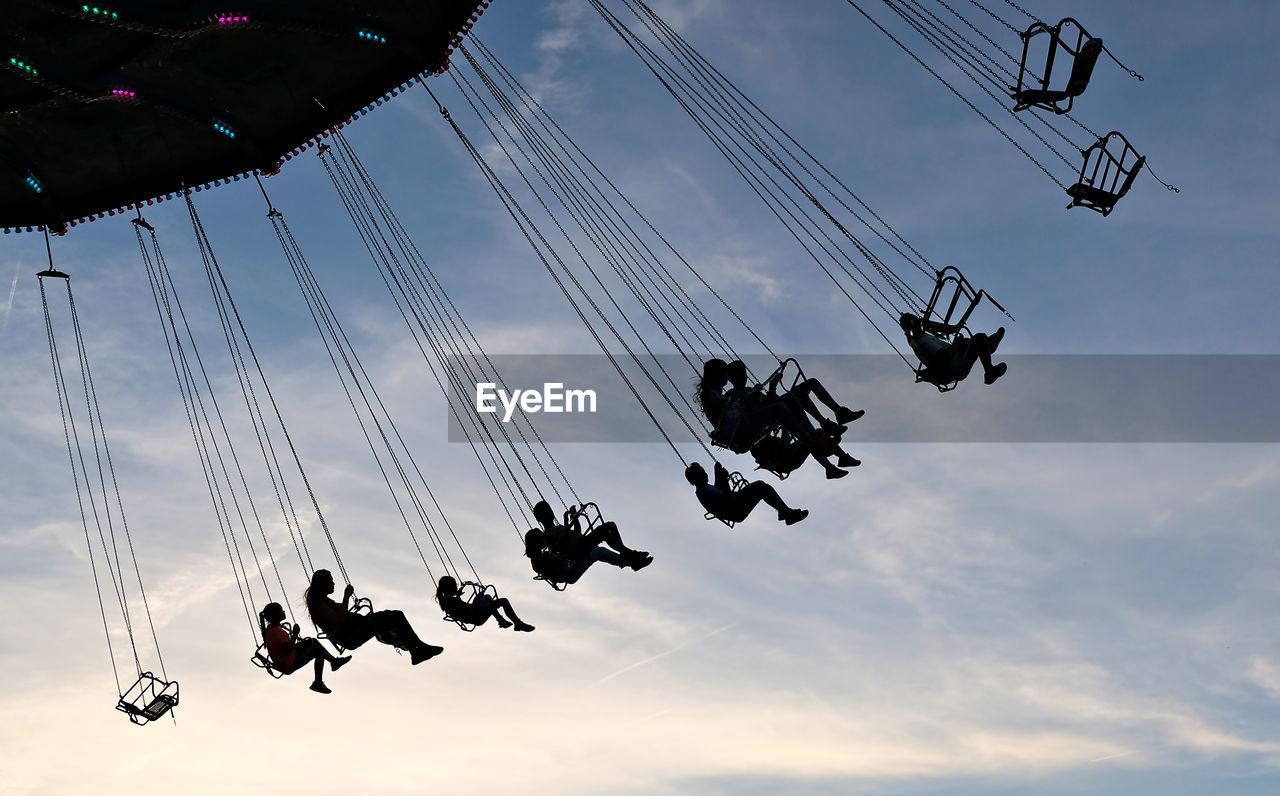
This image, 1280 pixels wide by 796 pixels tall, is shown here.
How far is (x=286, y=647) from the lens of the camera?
20.3m

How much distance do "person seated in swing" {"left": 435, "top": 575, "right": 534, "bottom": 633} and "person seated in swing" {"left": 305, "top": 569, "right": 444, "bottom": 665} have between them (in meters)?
1.18

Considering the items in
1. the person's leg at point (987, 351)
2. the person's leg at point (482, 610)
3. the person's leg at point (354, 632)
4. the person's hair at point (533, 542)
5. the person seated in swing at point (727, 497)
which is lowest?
the person's leg at point (987, 351)

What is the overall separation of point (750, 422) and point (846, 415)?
158cm

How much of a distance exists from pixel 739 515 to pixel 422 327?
830 cm

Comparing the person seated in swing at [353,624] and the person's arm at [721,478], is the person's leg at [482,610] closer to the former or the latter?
the person seated in swing at [353,624]

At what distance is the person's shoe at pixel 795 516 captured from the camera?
19.0 meters

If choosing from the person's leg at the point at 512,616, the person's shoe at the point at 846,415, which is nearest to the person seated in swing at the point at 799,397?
the person's shoe at the point at 846,415

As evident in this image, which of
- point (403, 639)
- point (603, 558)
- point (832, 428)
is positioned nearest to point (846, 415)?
point (832, 428)

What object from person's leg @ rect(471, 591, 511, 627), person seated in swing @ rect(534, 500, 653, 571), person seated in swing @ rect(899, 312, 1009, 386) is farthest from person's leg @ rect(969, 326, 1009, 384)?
person's leg @ rect(471, 591, 511, 627)

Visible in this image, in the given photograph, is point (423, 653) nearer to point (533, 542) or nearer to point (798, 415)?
point (533, 542)

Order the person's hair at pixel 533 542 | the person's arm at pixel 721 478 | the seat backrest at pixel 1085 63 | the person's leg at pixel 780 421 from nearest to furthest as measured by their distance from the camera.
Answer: the seat backrest at pixel 1085 63 → the person's leg at pixel 780 421 → the person's arm at pixel 721 478 → the person's hair at pixel 533 542

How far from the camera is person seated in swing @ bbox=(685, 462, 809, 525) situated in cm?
1889

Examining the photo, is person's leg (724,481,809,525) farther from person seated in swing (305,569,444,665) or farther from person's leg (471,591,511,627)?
person seated in swing (305,569,444,665)

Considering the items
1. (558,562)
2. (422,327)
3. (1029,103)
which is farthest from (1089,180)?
(422,327)
